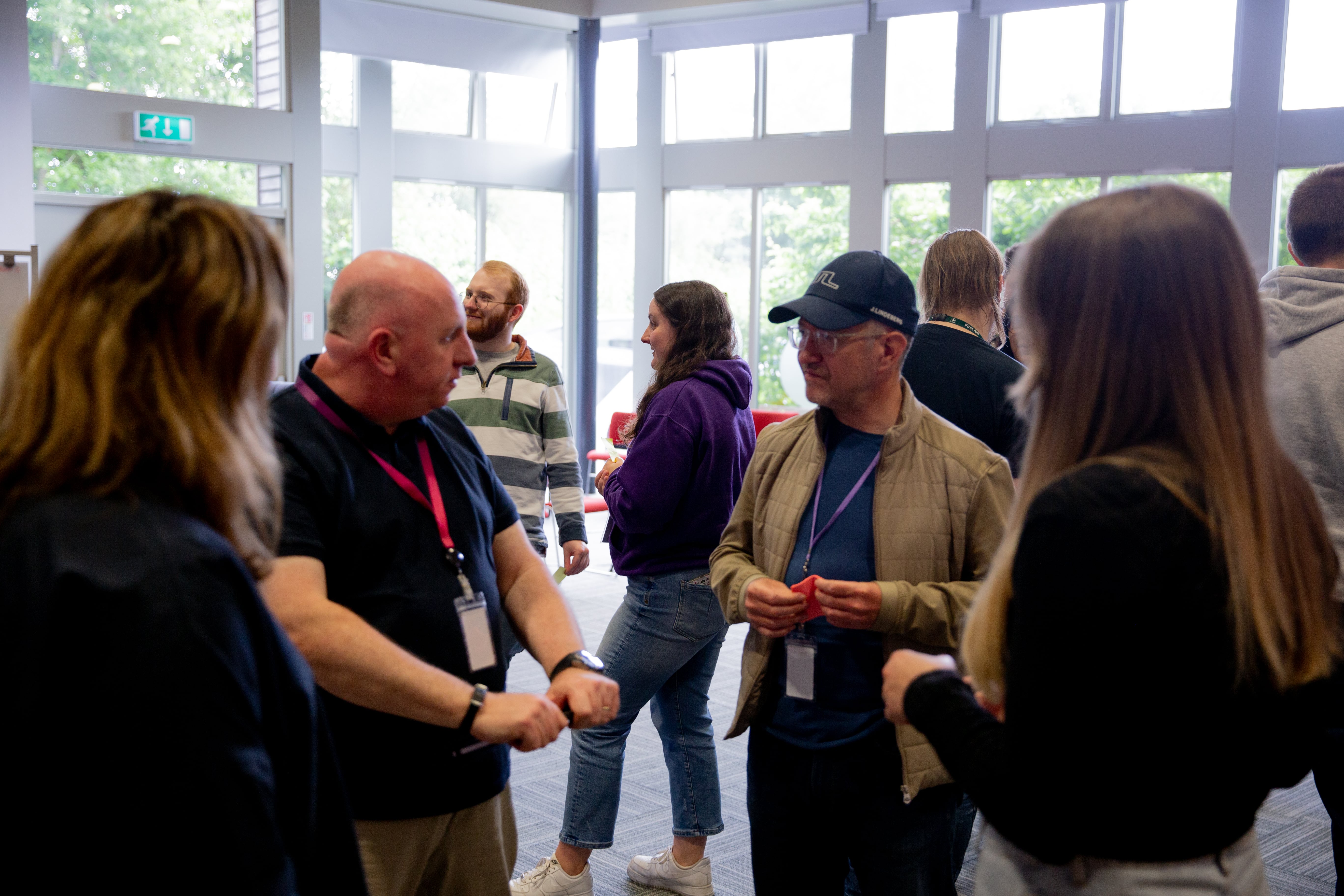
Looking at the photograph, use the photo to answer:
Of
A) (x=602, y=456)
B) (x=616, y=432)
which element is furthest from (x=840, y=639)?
(x=602, y=456)

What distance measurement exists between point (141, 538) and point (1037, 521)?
81 centimetres

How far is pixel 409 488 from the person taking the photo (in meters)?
1.71

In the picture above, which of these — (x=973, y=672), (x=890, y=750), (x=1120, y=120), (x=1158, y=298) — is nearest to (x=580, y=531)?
(x=890, y=750)

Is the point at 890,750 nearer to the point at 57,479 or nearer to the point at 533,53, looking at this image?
the point at 57,479

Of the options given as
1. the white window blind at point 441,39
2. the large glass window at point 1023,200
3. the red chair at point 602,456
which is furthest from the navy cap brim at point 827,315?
Answer: the white window blind at point 441,39

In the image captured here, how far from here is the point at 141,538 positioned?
2.89ft

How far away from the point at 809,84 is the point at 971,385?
29.9 ft

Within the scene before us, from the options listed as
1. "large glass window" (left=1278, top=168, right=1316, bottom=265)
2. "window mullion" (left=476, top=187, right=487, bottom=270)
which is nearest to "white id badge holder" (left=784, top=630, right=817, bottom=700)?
"large glass window" (left=1278, top=168, right=1316, bottom=265)

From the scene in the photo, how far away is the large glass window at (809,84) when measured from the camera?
Result: 10.8 meters

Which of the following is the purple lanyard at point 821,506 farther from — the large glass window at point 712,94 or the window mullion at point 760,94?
the large glass window at point 712,94

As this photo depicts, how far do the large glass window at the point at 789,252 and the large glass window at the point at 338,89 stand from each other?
424 centimetres

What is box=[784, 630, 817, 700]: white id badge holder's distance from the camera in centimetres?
197

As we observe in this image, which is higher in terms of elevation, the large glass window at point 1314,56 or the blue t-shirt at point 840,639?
the large glass window at point 1314,56

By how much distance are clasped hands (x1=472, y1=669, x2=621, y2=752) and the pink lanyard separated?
0.68ft
